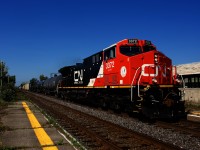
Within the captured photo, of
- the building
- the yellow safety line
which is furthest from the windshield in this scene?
the building

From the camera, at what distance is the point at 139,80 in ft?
40.4

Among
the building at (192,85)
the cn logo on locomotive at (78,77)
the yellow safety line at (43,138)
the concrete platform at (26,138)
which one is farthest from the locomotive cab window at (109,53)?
the building at (192,85)

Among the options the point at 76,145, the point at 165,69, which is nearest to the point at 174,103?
the point at 165,69

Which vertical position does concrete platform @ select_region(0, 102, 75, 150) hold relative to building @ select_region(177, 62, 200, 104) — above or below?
below

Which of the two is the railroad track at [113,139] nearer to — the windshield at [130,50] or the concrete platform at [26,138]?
the concrete platform at [26,138]

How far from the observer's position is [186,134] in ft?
30.5

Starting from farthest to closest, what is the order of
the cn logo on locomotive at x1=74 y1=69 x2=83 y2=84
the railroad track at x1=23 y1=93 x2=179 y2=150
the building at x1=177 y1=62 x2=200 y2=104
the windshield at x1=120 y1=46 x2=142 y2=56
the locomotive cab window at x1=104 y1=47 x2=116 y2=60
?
the building at x1=177 y1=62 x2=200 y2=104
the cn logo on locomotive at x1=74 y1=69 x2=83 y2=84
the locomotive cab window at x1=104 y1=47 x2=116 y2=60
the windshield at x1=120 y1=46 x2=142 y2=56
the railroad track at x1=23 y1=93 x2=179 y2=150

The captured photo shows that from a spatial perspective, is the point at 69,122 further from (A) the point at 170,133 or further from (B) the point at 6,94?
(B) the point at 6,94

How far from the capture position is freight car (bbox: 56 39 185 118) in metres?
12.1

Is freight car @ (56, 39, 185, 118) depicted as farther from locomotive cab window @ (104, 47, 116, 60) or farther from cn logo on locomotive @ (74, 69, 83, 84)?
cn logo on locomotive @ (74, 69, 83, 84)

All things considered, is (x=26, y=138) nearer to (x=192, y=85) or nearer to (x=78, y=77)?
(x=78, y=77)

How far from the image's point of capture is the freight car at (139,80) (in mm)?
12070

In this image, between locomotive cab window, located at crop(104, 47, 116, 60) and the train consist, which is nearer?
the train consist

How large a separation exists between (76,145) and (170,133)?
3936 millimetres
